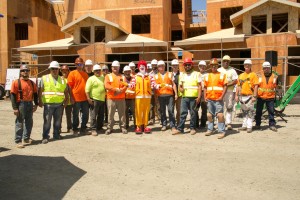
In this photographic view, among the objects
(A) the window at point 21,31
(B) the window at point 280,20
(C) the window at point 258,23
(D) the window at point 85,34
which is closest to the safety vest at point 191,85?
(C) the window at point 258,23

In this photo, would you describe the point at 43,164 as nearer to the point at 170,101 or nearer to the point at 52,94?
the point at 52,94

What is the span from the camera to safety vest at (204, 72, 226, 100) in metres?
7.74

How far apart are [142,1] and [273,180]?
71.7 ft

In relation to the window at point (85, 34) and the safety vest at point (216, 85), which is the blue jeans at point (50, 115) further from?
the window at point (85, 34)

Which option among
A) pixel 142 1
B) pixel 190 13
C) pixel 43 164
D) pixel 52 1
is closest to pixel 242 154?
pixel 43 164

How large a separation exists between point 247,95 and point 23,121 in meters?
5.66

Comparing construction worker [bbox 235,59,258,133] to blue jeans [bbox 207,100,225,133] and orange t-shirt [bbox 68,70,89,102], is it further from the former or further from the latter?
orange t-shirt [bbox 68,70,89,102]

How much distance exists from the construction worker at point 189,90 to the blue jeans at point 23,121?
139 inches

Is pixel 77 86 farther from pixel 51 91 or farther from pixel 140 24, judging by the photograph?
pixel 140 24

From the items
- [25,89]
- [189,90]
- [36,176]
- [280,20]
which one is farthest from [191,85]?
[280,20]

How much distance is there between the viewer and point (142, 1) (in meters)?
24.5

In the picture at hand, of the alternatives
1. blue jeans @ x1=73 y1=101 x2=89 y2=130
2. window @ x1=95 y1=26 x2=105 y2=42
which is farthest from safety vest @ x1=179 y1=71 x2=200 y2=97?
window @ x1=95 y1=26 x2=105 y2=42

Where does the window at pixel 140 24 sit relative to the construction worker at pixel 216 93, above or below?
above

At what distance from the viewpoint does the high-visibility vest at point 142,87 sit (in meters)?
8.28
